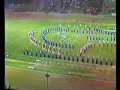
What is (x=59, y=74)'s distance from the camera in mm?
2178

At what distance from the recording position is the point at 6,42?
2.26 m

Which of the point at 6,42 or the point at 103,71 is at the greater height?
the point at 6,42

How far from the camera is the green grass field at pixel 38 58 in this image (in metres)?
2.14

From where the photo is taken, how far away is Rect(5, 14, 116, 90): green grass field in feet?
7.03

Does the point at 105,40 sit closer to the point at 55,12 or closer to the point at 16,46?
the point at 55,12

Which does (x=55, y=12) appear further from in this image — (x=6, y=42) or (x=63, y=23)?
(x=6, y=42)

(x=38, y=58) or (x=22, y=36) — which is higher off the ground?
(x=22, y=36)

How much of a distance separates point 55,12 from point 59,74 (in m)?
0.40

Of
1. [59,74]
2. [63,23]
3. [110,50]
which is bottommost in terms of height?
[59,74]

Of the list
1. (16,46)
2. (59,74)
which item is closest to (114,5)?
(59,74)

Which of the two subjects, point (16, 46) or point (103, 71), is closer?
point (103, 71)

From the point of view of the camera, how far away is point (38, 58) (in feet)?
7.32

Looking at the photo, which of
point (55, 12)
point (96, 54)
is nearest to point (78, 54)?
point (96, 54)

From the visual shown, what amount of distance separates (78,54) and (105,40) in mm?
192
